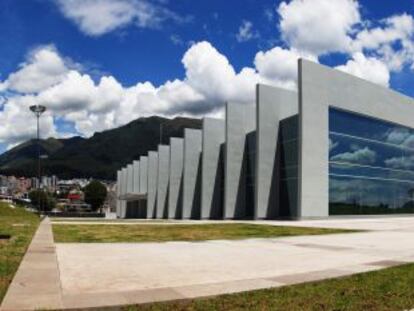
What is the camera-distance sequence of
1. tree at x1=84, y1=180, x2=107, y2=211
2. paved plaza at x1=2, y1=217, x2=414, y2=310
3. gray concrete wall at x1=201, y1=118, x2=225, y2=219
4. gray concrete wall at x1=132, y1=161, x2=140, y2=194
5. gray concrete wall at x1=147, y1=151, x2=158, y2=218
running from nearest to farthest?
paved plaza at x1=2, y1=217, x2=414, y2=310 → gray concrete wall at x1=201, y1=118, x2=225, y2=219 → gray concrete wall at x1=147, y1=151, x2=158, y2=218 → gray concrete wall at x1=132, y1=161, x2=140, y2=194 → tree at x1=84, y1=180, x2=107, y2=211

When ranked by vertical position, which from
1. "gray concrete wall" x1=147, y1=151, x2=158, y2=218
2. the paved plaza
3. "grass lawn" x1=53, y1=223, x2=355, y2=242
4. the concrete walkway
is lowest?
"grass lawn" x1=53, y1=223, x2=355, y2=242

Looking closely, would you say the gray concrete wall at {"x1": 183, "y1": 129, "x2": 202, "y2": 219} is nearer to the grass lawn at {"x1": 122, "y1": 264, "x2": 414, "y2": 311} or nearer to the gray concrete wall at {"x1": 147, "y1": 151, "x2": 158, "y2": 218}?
Result: the gray concrete wall at {"x1": 147, "y1": 151, "x2": 158, "y2": 218}

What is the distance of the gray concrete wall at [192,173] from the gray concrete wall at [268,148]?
15607 mm

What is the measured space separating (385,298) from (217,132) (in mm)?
47408

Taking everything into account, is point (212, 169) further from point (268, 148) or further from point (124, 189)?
point (124, 189)

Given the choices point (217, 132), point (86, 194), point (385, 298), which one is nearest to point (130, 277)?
point (385, 298)

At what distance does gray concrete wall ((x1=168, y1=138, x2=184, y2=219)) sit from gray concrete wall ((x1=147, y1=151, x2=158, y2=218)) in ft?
32.8

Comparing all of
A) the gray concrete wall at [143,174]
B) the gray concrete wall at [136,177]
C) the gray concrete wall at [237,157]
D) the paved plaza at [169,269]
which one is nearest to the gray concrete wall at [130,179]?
the gray concrete wall at [136,177]

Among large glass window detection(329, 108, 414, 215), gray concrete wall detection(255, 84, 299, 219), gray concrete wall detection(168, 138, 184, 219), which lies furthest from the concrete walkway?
gray concrete wall detection(168, 138, 184, 219)

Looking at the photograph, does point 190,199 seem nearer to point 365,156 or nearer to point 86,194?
point 365,156

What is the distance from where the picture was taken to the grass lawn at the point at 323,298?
6844 mm

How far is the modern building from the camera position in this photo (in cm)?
4031

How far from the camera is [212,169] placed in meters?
54.7

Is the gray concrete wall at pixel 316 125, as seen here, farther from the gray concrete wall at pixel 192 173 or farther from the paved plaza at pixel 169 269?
the paved plaza at pixel 169 269
